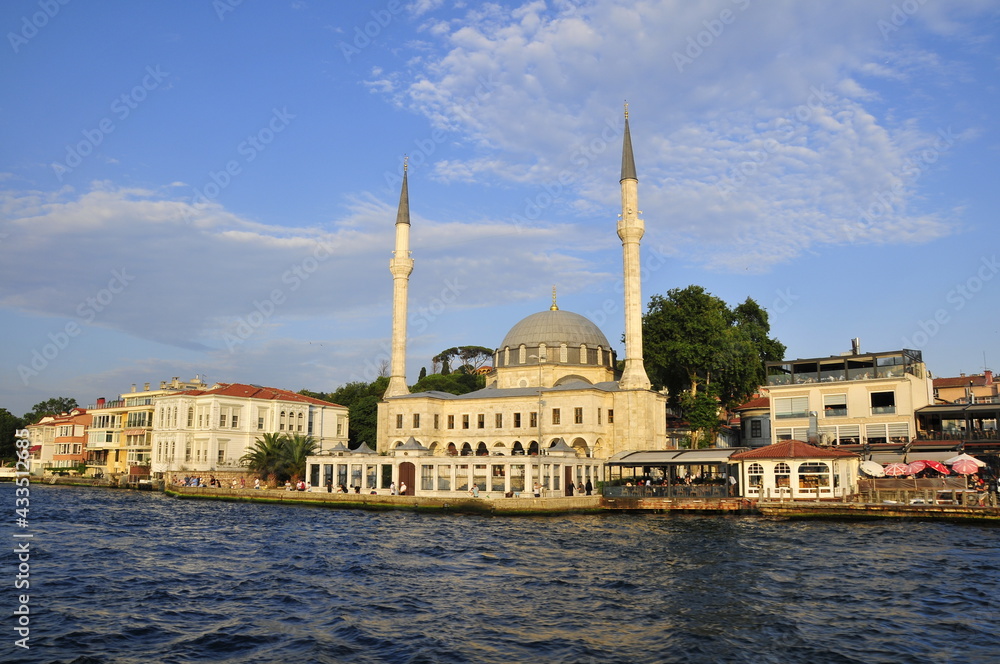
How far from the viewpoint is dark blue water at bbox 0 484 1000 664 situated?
11.9m

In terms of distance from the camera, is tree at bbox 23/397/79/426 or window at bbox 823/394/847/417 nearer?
window at bbox 823/394/847/417

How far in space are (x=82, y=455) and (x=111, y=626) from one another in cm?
6418

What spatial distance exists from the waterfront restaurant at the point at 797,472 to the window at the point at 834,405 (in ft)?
23.9

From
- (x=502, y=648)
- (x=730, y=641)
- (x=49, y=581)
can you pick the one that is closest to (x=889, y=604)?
(x=730, y=641)

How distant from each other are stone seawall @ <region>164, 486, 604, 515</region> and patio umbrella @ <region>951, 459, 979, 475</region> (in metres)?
14.8

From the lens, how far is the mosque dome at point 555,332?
53.9m

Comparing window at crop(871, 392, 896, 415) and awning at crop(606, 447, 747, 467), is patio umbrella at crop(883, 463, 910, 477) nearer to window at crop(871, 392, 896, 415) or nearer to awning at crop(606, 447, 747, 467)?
awning at crop(606, 447, 747, 467)

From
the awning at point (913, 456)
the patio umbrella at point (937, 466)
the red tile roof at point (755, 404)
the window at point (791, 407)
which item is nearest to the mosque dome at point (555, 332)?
the red tile roof at point (755, 404)

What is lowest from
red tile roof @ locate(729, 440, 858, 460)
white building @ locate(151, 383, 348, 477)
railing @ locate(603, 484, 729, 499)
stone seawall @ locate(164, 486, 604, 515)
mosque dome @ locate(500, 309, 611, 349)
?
stone seawall @ locate(164, 486, 604, 515)

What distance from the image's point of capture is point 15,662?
10.7 metres

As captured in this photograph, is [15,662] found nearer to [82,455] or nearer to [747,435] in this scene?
[747,435]

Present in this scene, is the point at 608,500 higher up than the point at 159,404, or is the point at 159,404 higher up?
the point at 159,404

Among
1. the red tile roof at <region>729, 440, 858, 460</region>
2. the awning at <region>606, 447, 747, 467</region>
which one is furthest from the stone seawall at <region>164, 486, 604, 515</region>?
the red tile roof at <region>729, 440, 858, 460</region>

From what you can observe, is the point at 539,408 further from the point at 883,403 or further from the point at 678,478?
the point at 883,403
